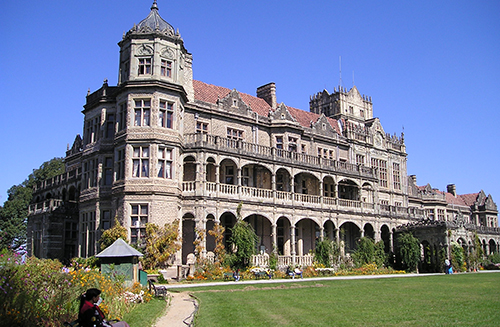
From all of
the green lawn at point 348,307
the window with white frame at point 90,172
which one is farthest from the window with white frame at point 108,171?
the green lawn at point 348,307

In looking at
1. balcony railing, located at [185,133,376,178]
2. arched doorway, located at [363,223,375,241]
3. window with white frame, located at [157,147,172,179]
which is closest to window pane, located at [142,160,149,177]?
window with white frame, located at [157,147,172,179]

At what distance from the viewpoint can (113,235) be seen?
2830cm

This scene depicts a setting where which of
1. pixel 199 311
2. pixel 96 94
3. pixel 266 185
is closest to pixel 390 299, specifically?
pixel 199 311

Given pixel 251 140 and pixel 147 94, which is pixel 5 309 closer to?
pixel 147 94

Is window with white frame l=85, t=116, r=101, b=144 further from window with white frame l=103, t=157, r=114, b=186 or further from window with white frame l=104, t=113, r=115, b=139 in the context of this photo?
window with white frame l=103, t=157, r=114, b=186

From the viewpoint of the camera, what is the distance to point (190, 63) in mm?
35781

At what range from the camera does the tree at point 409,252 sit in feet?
131

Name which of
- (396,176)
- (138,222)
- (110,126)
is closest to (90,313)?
(138,222)

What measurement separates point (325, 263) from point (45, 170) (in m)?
40.8

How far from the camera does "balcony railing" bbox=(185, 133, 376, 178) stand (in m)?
33.0

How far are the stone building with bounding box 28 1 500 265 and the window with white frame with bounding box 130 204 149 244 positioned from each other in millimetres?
63

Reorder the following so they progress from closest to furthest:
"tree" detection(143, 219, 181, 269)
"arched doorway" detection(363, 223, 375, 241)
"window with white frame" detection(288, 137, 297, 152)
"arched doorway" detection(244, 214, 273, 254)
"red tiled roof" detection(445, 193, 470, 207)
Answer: "tree" detection(143, 219, 181, 269) → "arched doorway" detection(244, 214, 273, 254) → "window with white frame" detection(288, 137, 297, 152) → "arched doorway" detection(363, 223, 375, 241) → "red tiled roof" detection(445, 193, 470, 207)

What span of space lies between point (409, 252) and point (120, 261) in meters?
29.0

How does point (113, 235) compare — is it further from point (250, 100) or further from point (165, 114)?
point (250, 100)
